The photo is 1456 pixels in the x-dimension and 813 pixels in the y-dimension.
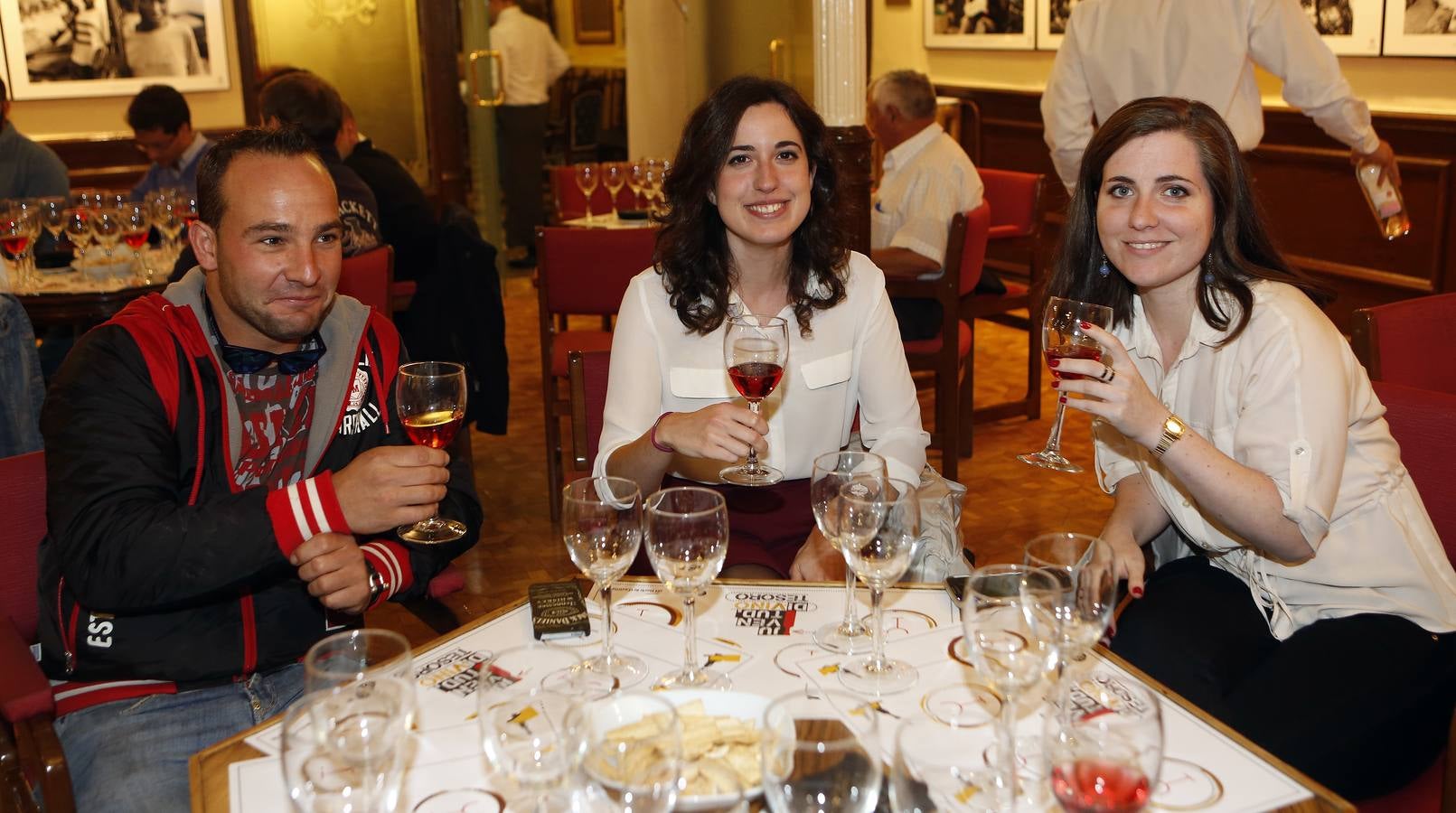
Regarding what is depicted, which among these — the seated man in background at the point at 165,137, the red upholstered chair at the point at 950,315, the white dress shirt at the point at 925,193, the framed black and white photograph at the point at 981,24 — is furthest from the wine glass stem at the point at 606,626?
the framed black and white photograph at the point at 981,24

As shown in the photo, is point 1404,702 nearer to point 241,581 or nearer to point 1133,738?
point 1133,738

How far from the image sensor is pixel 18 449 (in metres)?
3.39

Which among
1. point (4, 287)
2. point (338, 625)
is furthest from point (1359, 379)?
point (4, 287)

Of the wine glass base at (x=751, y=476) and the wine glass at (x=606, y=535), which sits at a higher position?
the wine glass at (x=606, y=535)

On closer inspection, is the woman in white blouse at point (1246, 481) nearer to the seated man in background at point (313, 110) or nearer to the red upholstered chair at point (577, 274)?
the red upholstered chair at point (577, 274)

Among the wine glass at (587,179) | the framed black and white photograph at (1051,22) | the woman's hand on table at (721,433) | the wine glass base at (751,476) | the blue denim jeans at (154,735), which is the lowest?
the blue denim jeans at (154,735)

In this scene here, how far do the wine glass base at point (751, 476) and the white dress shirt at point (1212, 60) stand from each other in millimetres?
2360

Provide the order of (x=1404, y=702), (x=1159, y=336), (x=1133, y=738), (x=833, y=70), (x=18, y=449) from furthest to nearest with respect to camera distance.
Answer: (x=833, y=70) < (x=18, y=449) < (x=1159, y=336) < (x=1404, y=702) < (x=1133, y=738)

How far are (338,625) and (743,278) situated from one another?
1060mm

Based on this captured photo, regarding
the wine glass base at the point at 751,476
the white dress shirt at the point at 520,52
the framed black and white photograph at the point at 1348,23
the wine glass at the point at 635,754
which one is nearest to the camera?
the wine glass at the point at 635,754

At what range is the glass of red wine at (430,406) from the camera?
1.91 m

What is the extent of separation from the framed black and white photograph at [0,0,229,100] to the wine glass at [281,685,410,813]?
7.34 meters

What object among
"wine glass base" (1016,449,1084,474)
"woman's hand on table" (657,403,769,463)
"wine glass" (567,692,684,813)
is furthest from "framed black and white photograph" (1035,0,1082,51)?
"wine glass" (567,692,684,813)

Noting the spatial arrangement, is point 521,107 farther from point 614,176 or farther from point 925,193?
point 925,193
